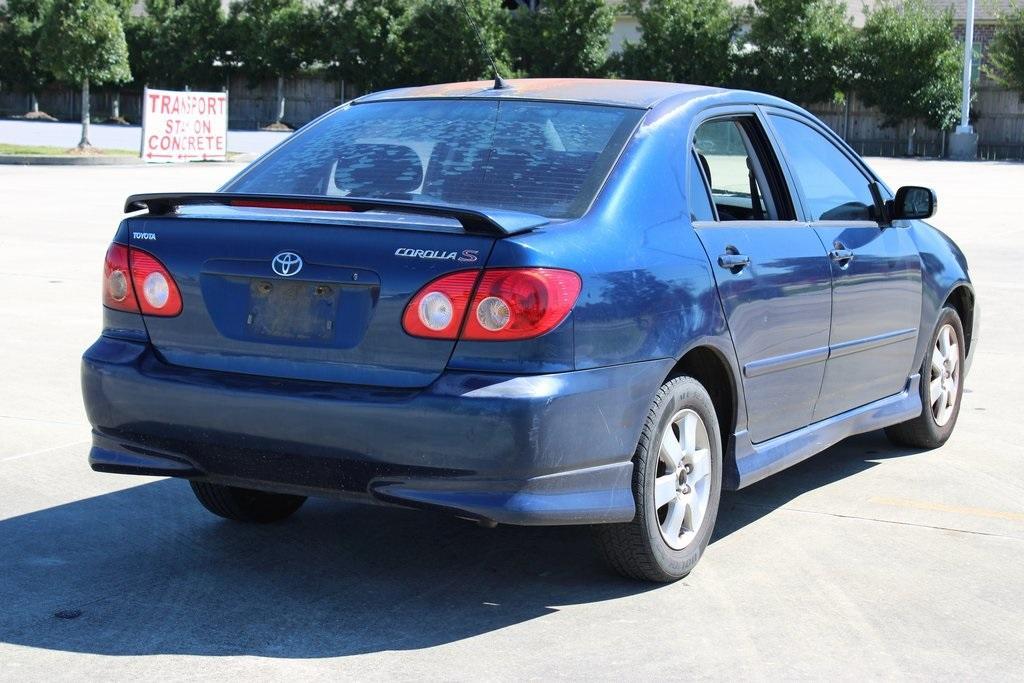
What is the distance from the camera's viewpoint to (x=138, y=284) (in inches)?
185

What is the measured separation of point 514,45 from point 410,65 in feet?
13.9

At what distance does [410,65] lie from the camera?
5944cm

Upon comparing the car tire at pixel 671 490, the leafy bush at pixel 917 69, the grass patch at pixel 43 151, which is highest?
the leafy bush at pixel 917 69

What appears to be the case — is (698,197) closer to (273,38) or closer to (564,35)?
(564,35)

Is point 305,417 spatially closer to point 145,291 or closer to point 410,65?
point 145,291

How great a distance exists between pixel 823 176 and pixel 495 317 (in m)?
2.43

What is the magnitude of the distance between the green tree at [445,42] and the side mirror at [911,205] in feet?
169

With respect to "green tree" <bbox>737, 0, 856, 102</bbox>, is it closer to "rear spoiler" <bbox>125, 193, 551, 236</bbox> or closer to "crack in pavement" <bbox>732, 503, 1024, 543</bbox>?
"crack in pavement" <bbox>732, 503, 1024, 543</bbox>

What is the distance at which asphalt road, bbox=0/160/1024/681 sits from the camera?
4.12 meters

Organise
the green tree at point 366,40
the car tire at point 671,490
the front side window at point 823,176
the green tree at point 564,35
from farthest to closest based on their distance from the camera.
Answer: the green tree at point 366,40 → the green tree at point 564,35 → the front side window at point 823,176 → the car tire at point 671,490

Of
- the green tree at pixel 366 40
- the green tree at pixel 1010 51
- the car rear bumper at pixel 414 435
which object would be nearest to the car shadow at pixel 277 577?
the car rear bumper at pixel 414 435

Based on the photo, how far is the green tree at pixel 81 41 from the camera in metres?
35.0

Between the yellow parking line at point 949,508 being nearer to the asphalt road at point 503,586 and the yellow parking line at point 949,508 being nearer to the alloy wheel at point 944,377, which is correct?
the asphalt road at point 503,586

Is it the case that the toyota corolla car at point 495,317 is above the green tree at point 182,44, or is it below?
below
